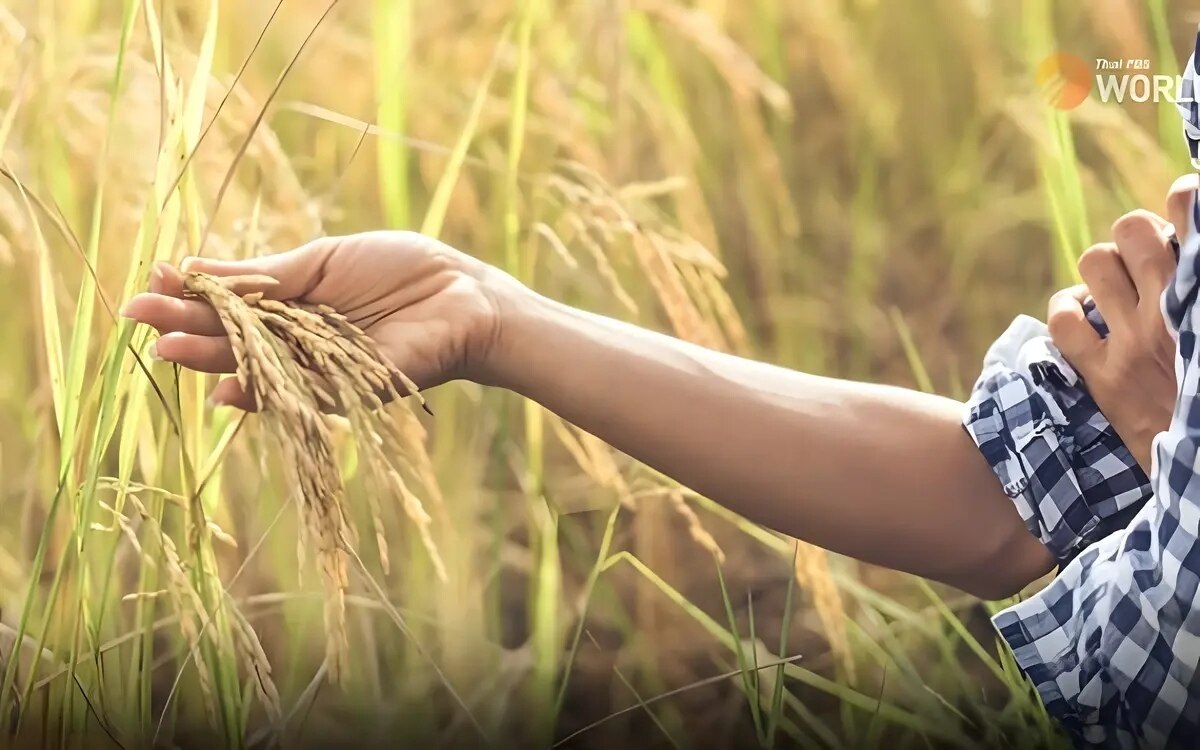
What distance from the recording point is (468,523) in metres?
0.89

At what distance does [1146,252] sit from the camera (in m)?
0.70

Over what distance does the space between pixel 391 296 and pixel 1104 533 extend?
20.9 inches

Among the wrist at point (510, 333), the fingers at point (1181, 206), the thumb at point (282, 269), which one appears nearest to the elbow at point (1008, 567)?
the fingers at point (1181, 206)

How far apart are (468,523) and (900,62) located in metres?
0.53

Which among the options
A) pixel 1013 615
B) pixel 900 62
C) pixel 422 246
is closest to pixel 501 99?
pixel 422 246

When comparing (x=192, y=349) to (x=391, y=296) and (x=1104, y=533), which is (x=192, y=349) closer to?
(x=391, y=296)

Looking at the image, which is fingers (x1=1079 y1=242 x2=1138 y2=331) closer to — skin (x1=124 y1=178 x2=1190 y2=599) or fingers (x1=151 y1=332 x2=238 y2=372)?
skin (x1=124 y1=178 x2=1190 y2=599)

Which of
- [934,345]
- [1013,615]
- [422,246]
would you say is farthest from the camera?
[934,345]

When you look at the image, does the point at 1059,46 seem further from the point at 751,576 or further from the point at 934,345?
the point at 751,576

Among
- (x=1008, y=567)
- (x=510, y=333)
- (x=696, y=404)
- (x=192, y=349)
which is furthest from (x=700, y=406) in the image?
(x=192, y=349)

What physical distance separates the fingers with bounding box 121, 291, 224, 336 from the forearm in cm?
21

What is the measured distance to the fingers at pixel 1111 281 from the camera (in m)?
0.71

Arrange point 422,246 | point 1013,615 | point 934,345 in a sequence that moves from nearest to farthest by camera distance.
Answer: point 1013,615
point 422,246
point 934,345

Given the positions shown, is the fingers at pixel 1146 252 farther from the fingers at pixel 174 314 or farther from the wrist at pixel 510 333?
the fingers at pixel 174 314
